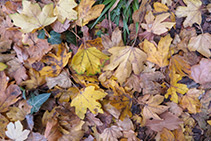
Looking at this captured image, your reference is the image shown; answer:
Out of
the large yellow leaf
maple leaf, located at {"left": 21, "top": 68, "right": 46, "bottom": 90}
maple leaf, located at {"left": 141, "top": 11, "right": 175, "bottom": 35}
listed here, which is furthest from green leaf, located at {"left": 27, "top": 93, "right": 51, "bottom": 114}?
maple leaf, located at {"left": 141, "top": 11, "right": 175, "bottom": 35}

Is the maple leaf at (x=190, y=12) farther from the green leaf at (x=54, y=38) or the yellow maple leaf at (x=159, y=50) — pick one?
the green leaf at (x=54, y=38)

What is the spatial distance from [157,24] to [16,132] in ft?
3.21

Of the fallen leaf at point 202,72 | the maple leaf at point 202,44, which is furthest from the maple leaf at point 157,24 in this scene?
the fallen leaf at point 202,72

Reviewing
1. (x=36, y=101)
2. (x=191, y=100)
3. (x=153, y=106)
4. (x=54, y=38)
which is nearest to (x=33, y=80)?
(x=36, y=101)

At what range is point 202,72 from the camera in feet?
2.67

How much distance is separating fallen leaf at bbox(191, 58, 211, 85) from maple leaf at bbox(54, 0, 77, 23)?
2.32ft

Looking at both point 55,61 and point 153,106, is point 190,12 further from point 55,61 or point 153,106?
point 55,61

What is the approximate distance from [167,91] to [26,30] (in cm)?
83

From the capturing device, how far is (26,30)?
0.76 meters

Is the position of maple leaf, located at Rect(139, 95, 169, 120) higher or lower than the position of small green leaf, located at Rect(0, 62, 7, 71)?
lower

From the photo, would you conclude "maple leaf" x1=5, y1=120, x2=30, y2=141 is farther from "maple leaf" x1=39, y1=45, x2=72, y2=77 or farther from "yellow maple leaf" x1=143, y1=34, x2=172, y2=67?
"yellow maple leaf" x1=143, y1=34, x2=172, y2=67

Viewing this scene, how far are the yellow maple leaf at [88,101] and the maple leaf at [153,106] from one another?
25 centimetres

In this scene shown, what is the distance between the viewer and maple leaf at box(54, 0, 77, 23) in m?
0.75

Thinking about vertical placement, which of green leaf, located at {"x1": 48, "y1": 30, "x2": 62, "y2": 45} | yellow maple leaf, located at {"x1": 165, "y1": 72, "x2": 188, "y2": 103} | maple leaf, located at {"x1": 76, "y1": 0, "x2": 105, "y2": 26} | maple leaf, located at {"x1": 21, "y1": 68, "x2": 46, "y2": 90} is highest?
maple leaf, located at {"x1": 76, "y1": 0, "x2": 105, "y2": 26}
